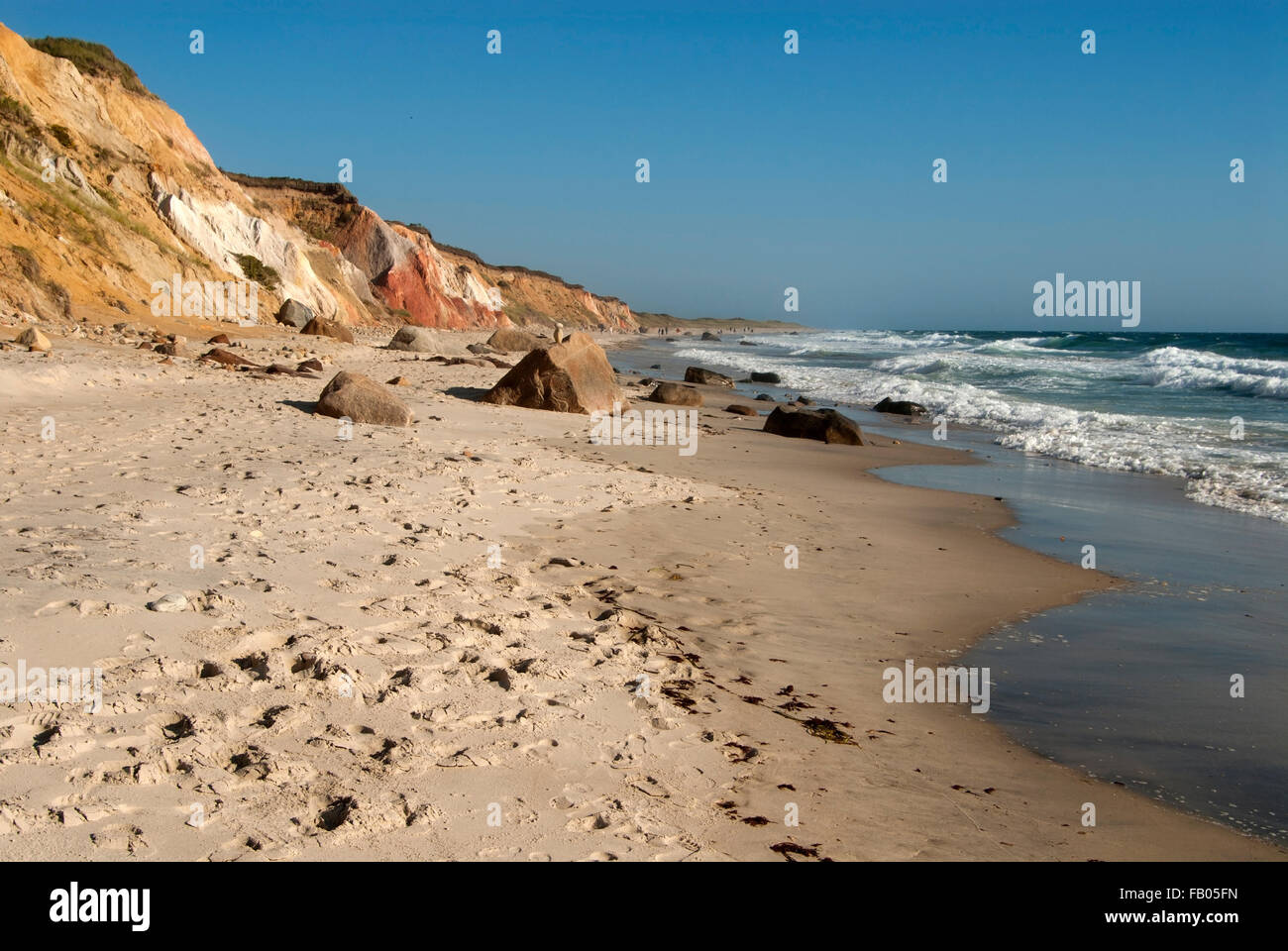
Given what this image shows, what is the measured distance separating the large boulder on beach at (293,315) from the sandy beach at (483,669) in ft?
51.8

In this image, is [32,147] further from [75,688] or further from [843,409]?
[75,688]

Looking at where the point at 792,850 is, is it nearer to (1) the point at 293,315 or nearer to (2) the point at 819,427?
(2) the point at 819,427

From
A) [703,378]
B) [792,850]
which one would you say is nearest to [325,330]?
[703,378]

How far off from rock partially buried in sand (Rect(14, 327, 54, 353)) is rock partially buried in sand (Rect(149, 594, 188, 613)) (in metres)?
9.55

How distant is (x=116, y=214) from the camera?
2086 centimetres

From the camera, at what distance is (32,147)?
19.3m

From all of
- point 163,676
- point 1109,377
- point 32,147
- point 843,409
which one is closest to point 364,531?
point 163,676

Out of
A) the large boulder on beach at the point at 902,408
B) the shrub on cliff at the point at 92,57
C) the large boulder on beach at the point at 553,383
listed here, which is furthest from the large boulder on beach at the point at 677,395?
the shrub on cliff at the point at 92,57

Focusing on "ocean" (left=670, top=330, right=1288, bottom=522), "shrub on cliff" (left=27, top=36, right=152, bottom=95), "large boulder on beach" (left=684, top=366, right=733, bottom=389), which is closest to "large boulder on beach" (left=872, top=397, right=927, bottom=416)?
"ocean" (left=670, top=330, right=1288, bottom=522)

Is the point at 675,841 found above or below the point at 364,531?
below

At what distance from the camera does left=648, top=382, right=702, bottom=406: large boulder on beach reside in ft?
59.0

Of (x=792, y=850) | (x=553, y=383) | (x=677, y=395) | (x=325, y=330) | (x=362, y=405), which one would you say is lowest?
(x=792, y=850)

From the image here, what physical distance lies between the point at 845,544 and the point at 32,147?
1998 centimetres

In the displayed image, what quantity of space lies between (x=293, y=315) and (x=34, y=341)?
39.7 feet
